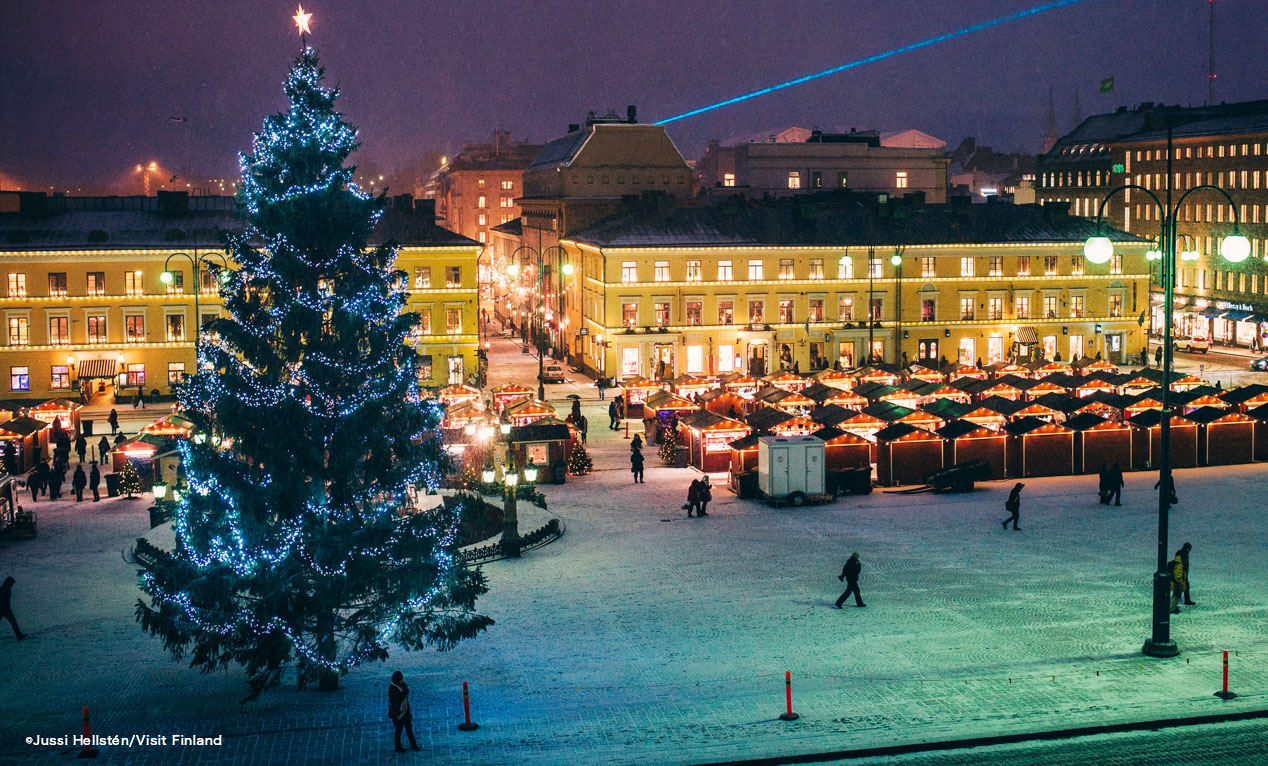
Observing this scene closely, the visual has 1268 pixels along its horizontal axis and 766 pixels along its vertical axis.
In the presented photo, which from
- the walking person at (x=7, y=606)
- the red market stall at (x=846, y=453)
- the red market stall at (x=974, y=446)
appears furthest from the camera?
the red market stall at (x=974, y=446)

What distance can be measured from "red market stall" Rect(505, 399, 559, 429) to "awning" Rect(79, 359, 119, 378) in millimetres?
25345

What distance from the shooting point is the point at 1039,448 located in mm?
40375

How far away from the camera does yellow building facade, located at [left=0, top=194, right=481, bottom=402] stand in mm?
60688

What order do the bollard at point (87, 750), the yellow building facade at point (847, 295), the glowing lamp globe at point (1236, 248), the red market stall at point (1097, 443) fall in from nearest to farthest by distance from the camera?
1. the bollard at point (87, 750)
2. the glowing lamp globe at point (1236, 248)
3. the red market stall at point (1097, 443)
4. the yellow building facade at point (847, 295)

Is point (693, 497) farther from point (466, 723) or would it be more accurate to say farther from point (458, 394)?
point (458, 394)

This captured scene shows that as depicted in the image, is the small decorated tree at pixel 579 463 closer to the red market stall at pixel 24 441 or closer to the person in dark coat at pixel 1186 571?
the red market stall at pixel 24 441

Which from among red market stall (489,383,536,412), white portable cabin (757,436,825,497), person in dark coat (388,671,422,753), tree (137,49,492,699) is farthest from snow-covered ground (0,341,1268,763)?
red market stall (489,383,536,412)

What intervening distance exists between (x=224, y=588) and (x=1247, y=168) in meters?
79.6

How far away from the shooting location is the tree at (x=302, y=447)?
19.0 metres

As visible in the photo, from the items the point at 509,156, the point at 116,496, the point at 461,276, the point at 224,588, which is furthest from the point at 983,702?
the point at 509,156

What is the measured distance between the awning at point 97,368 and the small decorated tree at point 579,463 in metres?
30.4

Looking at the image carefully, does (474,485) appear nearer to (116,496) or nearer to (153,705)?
(116,496)

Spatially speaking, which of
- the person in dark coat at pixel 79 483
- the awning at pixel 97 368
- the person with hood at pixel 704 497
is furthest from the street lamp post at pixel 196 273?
the person with hood at pixel 704 497

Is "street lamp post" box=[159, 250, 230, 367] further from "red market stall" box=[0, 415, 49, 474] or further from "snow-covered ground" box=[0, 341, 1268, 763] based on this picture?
"red market stall" box=[0, 415, 49, 474]
